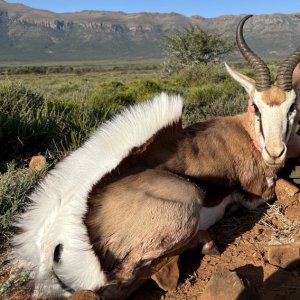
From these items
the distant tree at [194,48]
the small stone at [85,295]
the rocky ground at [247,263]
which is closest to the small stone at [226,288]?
the rocky ground at [247,263]

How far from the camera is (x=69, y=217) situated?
3.55m

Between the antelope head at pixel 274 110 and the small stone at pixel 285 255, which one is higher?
the antelope head at pixel 274 110

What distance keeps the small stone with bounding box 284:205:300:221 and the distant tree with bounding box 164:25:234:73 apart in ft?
85.4

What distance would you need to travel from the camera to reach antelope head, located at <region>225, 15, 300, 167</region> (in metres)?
4.76

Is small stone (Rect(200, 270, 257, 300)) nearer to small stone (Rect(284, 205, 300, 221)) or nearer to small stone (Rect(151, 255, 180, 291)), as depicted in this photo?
small stone (Rect(151, 255, 180, 291))

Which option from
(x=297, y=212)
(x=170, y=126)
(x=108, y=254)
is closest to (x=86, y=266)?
(x=108, y=254)

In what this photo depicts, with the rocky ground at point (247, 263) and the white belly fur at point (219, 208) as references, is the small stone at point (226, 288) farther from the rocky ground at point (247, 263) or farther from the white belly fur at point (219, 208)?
the white belly fur at point (219, 208)

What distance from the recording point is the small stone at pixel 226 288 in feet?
10.1

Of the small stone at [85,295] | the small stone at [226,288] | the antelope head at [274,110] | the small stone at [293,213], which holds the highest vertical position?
the antelope head at [274,110]

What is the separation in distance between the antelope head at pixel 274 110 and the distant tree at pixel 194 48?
1003 inches

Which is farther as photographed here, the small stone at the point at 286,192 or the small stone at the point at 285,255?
the small stone at the point at 286,192

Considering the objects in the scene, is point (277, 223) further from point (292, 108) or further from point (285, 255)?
point (292, 108)

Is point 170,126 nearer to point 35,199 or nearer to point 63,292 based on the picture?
point 35,199

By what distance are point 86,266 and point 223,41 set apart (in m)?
29.7
